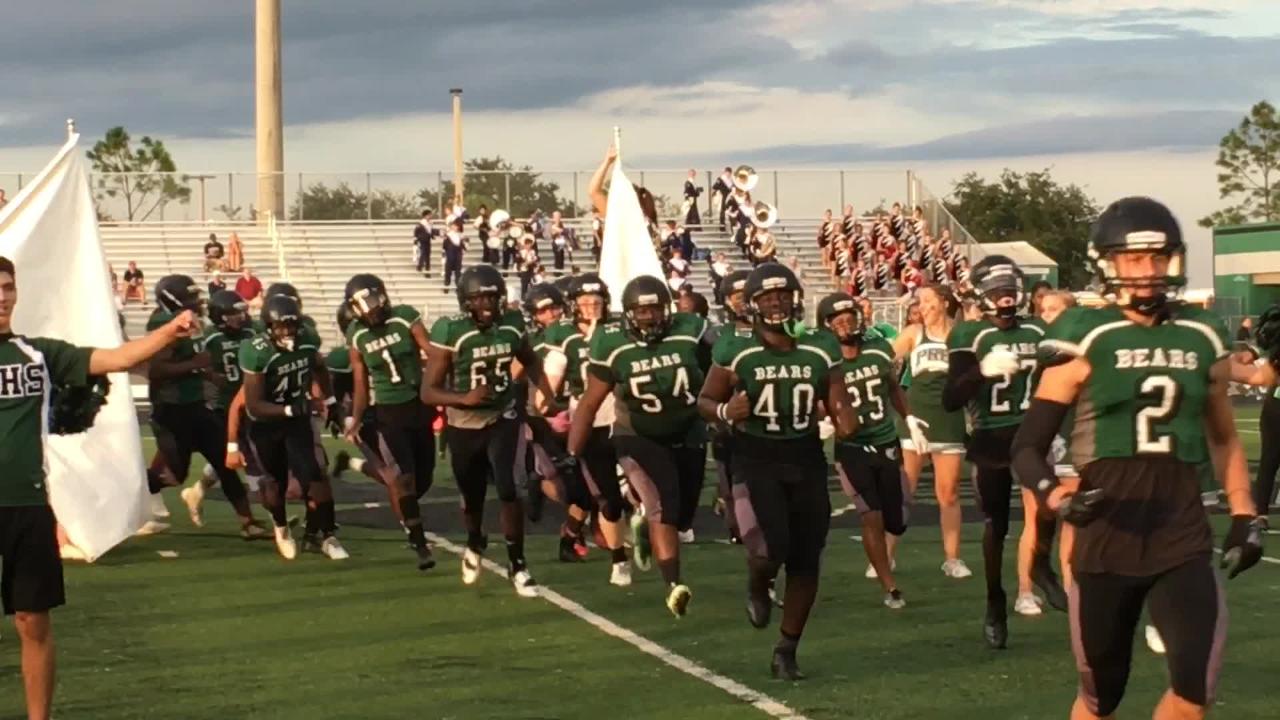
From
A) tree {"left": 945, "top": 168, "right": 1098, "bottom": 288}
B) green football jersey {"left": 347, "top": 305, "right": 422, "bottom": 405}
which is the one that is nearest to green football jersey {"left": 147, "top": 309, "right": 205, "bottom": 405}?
green football jersey {"left": 347, "top": 305, "right": 422, "bottom": 405}

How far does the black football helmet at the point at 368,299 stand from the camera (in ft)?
46.8

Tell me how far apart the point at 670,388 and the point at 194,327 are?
14.0 ft

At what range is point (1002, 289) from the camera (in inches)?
424

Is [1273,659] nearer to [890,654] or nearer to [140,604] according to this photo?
[890,654]

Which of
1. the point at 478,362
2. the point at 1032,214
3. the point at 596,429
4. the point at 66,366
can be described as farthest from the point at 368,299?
the point at 1032,214

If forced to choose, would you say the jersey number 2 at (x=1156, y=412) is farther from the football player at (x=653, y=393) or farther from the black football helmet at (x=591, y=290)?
the black football helmet at (x=591, y=290)

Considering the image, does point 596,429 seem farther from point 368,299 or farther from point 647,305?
point 647,305

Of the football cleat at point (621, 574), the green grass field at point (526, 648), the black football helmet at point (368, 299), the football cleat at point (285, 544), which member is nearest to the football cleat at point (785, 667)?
the green grass field at point (526, 648)

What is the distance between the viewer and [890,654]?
34.1 ft

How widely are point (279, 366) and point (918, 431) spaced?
14.4 ft

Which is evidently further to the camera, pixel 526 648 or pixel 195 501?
pixel 195 501

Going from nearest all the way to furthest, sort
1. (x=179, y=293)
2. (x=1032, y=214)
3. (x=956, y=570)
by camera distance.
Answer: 1. (x=956, y=570)
2. (x=179, y=293)
3. (x=1032, y=214)

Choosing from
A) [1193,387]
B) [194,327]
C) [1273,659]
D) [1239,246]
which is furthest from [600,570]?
[1239,246]

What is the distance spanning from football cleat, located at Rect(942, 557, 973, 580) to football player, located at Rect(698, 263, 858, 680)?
3.61 metres
